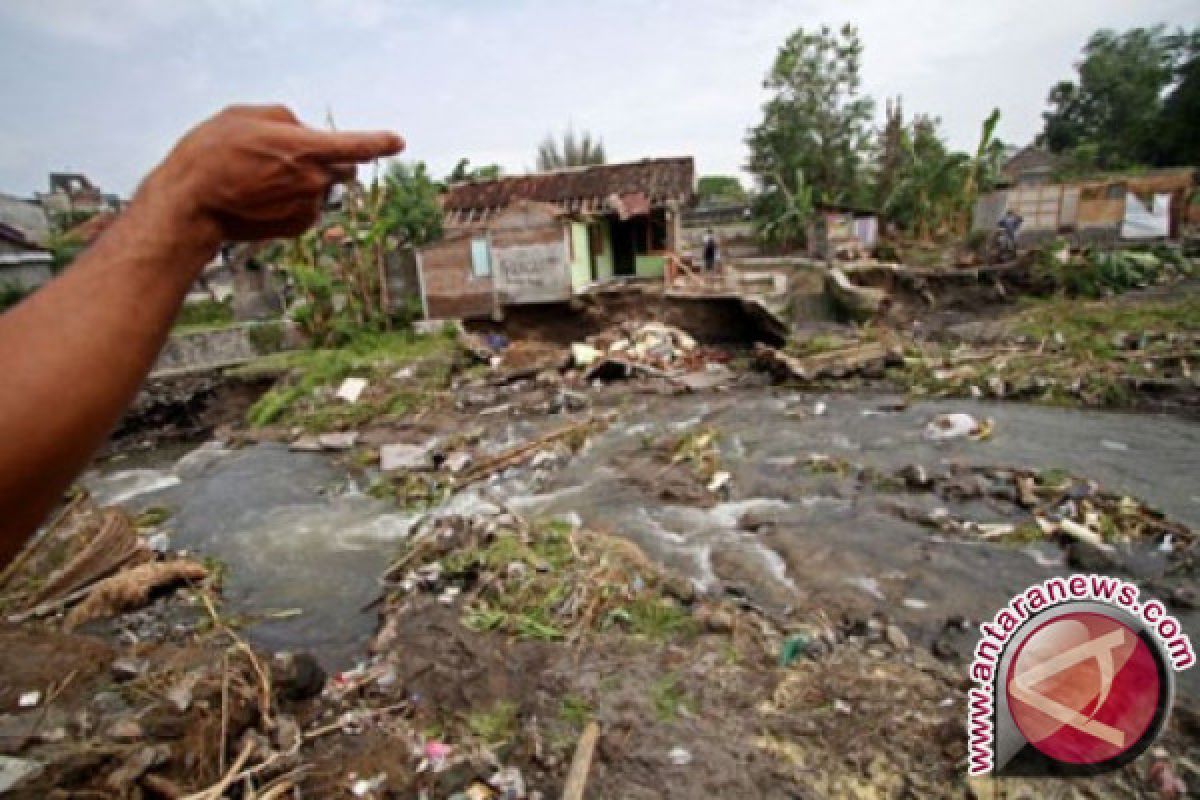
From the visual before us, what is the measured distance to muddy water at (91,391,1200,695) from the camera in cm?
→ 565

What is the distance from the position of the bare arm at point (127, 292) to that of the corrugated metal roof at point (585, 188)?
737 inches

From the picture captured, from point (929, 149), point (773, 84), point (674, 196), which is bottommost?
point (674, 196)

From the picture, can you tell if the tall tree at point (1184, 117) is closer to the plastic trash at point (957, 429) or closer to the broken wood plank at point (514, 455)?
the plastic trash at point (957, 429)

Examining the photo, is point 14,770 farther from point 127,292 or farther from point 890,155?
point 890,155

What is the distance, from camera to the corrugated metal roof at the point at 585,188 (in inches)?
774

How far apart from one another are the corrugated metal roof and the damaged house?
0.03m

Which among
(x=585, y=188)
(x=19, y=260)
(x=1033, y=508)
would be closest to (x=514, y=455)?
(x=1033, y=508)

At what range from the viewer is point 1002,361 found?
11969 millimetres

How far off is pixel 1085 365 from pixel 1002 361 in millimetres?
1238

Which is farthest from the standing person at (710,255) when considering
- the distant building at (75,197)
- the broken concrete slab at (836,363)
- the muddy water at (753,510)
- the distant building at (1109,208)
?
the distant building at (75,197)

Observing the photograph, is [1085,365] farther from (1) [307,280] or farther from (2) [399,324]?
(1) [307,280]

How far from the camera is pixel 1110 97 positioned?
36.2 metres

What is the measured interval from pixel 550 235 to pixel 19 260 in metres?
16.8

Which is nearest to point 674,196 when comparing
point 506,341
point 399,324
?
point 506,341
